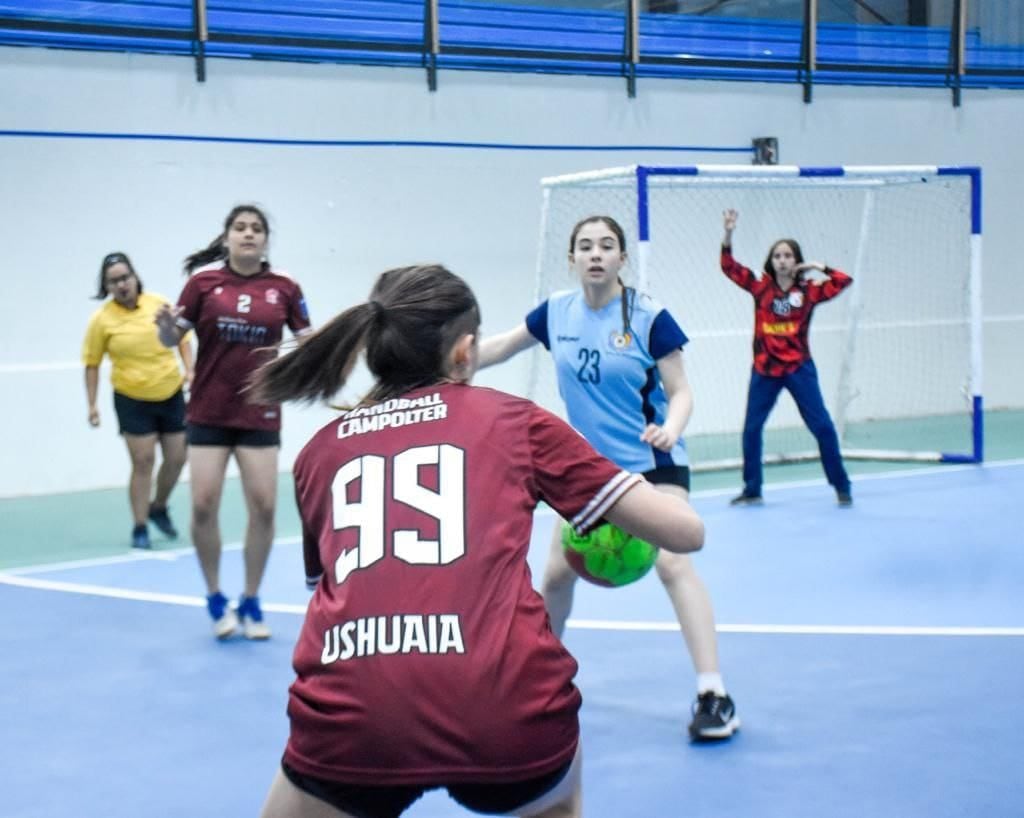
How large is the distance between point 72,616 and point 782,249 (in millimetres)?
5198

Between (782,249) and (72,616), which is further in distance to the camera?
(782,249)

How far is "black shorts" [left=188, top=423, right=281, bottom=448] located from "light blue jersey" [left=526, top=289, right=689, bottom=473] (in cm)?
174

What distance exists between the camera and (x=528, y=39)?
1260 centimetres

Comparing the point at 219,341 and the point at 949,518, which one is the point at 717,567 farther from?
the point at 219,341

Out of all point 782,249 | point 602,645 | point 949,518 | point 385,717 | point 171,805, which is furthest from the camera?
point 782,249

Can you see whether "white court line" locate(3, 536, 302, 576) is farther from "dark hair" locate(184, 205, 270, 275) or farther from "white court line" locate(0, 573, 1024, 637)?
"dark hair" locate(184, 205, 270, 275)

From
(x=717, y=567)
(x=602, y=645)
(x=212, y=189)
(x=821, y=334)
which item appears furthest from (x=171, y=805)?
(x=821, y=334)

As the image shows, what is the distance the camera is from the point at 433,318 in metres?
2.46

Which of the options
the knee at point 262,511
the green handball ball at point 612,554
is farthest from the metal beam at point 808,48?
the green handball ball at point 612,554

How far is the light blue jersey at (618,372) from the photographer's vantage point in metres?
4.87

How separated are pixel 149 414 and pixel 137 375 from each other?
0.26 meters

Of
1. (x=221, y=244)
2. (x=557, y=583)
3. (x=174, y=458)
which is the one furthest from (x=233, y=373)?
(x=174, y=458)

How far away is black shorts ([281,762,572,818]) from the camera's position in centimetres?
227

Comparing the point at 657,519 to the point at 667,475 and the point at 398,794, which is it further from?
the point at 667,475
